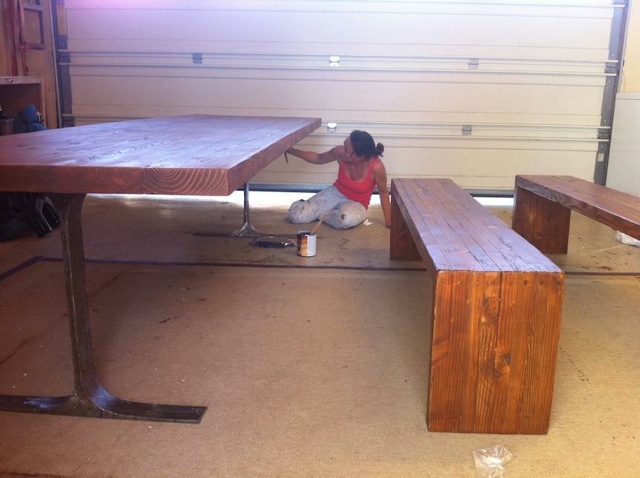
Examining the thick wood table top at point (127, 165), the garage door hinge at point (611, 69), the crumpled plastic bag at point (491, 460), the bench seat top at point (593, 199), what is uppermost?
the garage door hinge at point (611, 69)

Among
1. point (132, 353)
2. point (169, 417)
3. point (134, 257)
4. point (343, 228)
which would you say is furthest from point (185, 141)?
point (343, 228)

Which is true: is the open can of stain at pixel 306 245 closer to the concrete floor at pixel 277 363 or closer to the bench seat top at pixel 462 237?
the concrete floor at pixel 277 363

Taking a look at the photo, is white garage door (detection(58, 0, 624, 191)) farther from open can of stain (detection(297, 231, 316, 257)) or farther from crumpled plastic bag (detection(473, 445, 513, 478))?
crumpled plastic bag (detection(473, 445, 513, 478))

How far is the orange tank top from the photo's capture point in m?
5.14

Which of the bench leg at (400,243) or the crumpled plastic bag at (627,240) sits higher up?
the bench leg at (400,243)

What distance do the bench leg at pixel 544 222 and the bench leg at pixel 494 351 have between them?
241cm

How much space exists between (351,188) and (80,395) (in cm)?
332

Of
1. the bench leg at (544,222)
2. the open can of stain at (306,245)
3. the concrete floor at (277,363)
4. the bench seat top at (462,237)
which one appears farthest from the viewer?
the bench leg at (544,222)

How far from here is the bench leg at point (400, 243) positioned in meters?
4.01

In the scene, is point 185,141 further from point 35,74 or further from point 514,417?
point 35,74

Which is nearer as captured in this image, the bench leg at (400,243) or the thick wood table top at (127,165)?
the thick wood table top at (127,165)

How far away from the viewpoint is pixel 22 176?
180 cm

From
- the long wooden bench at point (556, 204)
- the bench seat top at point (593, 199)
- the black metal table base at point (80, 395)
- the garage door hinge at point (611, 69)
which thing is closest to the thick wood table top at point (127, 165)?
the black metal table base at point (80, 395)

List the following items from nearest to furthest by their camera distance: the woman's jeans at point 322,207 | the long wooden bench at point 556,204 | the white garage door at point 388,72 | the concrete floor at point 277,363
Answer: the concrete floor at point 277,363
the long wooden bench at point 556,204
the woman's jeans at point 322,207
the white garage door at point 388,72
